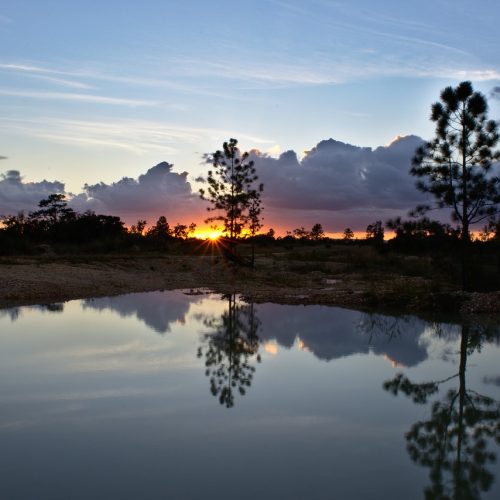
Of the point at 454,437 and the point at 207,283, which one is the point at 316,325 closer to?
the point at 454,437

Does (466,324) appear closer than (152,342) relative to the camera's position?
No

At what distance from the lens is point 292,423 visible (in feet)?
23.6

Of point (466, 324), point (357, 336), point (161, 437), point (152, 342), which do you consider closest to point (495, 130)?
point (466, 324)

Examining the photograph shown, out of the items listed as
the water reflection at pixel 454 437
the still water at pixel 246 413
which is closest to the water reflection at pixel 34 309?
the still water at pixel 246 413

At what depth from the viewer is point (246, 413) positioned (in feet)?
25.0

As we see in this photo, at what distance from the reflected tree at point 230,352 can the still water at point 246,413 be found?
6 cm

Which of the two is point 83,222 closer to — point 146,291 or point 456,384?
point 146,291

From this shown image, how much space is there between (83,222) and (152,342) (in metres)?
48.3

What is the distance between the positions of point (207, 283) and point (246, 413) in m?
23.0

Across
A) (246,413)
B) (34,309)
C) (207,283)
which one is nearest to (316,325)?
(246,413)

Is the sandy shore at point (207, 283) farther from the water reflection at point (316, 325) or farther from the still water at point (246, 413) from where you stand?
the still water at point (246, 413)

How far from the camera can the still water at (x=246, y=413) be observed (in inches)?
213

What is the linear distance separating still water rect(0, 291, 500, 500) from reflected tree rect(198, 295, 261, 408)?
0.19ft

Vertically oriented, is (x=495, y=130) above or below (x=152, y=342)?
above
